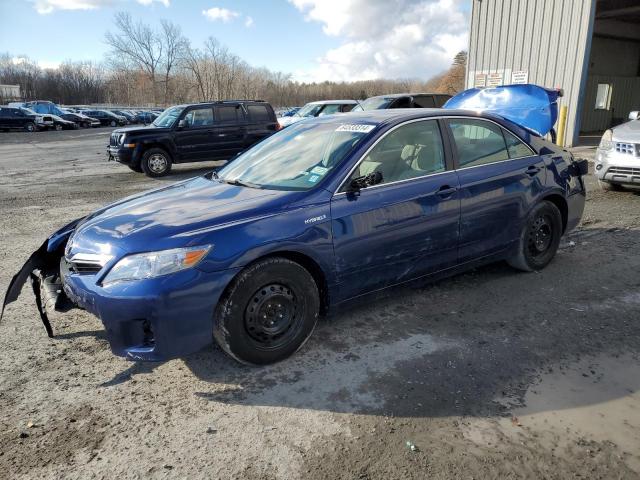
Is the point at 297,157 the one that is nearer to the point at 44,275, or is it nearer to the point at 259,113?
the point at 44,275

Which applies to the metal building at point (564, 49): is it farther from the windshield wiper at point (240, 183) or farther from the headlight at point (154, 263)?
the headlight at point (154, 263)

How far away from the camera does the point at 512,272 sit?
191 inches

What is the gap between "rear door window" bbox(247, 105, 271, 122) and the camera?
1298 centimetres

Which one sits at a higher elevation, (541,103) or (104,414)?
(541,103)

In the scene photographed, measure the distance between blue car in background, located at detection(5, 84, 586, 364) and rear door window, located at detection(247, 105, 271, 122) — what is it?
8.90m

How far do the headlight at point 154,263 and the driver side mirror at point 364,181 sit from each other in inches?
45.0

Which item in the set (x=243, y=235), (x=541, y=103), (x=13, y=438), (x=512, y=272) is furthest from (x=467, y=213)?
(x=541, y=103)

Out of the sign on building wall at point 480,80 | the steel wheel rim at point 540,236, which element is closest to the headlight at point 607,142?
the steel wheel rim at point 540,236

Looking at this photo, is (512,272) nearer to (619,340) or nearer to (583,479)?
(619,340)

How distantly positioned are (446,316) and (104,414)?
2.54m

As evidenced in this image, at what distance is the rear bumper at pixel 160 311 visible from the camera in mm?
2754

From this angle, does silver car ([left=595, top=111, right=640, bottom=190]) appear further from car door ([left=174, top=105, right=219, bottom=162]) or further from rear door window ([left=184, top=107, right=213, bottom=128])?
rear door window ([left=184, top=107, right=213, bottom=128])

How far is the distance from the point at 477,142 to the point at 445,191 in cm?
73

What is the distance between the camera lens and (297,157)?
12.7 ft
